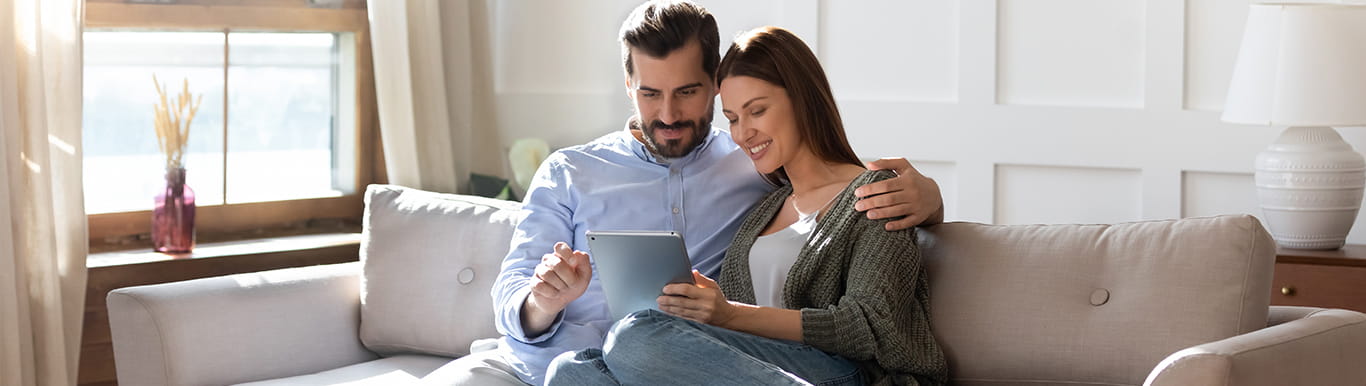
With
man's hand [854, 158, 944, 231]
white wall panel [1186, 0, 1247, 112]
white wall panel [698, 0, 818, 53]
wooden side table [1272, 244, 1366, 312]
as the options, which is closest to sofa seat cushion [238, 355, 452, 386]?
man's hand [854, 158, 944, 231]

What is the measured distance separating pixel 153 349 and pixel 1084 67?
2133mm

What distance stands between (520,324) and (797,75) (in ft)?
1.98

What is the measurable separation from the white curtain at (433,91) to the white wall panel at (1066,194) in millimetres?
1472

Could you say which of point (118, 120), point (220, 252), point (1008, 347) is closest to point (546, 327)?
point (1008, 347)

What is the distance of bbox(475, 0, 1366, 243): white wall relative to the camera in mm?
2982

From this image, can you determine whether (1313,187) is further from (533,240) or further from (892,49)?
(533,240)

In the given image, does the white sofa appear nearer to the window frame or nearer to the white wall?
the window frame

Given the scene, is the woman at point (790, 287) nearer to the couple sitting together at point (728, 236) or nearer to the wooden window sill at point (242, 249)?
the couple sitting together at point (728, 236)

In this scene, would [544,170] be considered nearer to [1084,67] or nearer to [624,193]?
[624,193]

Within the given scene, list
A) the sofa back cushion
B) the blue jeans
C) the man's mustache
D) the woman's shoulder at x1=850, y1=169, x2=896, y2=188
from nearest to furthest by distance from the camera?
the blue jeans, the woman's shoulder at x1=850, y1=169, x2=896, y2=188, the man's mustache, the sofa back cushion

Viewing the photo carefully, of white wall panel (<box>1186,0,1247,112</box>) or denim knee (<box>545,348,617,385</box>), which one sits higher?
white wall panel (<box>1186,0,1247,112</box>)

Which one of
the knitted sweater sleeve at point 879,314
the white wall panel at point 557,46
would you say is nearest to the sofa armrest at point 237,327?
the knitted sweater sleeve at point 879,314

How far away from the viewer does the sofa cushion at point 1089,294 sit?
185 centimetres

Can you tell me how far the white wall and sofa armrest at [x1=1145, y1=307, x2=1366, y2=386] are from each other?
1.11 metres
